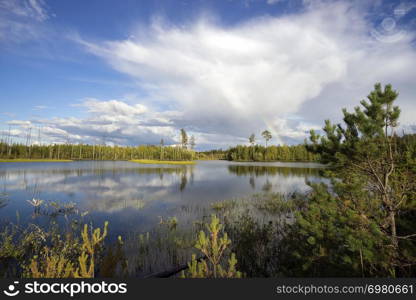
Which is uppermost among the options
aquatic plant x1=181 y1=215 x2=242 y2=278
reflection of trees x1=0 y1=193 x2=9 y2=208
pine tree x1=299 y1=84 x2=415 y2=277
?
pine tree x1=299 y1=84 x2=415 y2=277

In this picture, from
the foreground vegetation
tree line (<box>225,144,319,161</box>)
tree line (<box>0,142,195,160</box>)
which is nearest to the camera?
the foreground vegetation

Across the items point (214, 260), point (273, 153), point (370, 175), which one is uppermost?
point (273, 153)

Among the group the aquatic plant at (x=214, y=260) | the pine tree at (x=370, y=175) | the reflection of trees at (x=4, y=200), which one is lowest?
the reflection of trees at (x=4, y=200)

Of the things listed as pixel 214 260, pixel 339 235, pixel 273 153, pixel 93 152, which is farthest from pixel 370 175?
pixel 93 152

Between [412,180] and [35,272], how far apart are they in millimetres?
9171

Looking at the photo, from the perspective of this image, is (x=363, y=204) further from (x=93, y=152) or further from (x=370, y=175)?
(x=93, y=152)

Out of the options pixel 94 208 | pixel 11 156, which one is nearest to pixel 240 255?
pixel 94 208

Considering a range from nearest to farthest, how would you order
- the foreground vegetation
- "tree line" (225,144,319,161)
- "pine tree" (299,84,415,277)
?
the foreground vegetation → "pine tree" (299,84,415,277) → "tree line" (225,144,319,161)

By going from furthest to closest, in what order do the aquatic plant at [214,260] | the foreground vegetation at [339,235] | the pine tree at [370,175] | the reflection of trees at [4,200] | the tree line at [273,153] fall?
the tree line at [273,153]
the reflection of trees at [4,200]
the pine tree at [370,175]
the foreground vegetation at [339,235]
the aquatic plant at [214,260]

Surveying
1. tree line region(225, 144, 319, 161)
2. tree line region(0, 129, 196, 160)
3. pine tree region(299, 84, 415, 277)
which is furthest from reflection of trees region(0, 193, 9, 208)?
tree line region(225, 144, 319, 161)

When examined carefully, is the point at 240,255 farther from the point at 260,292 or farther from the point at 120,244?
the point at 120,244

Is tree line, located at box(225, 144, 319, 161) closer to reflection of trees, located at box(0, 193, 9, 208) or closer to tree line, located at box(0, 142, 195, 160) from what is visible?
tree line, located at box(0, 142, 195, 160)

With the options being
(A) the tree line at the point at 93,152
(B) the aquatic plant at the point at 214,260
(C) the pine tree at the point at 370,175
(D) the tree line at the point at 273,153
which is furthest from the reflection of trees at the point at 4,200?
(D) the tree line at the point at 273,153

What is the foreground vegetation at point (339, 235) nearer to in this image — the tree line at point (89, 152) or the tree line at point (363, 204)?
the tree line at point (363, 204)
